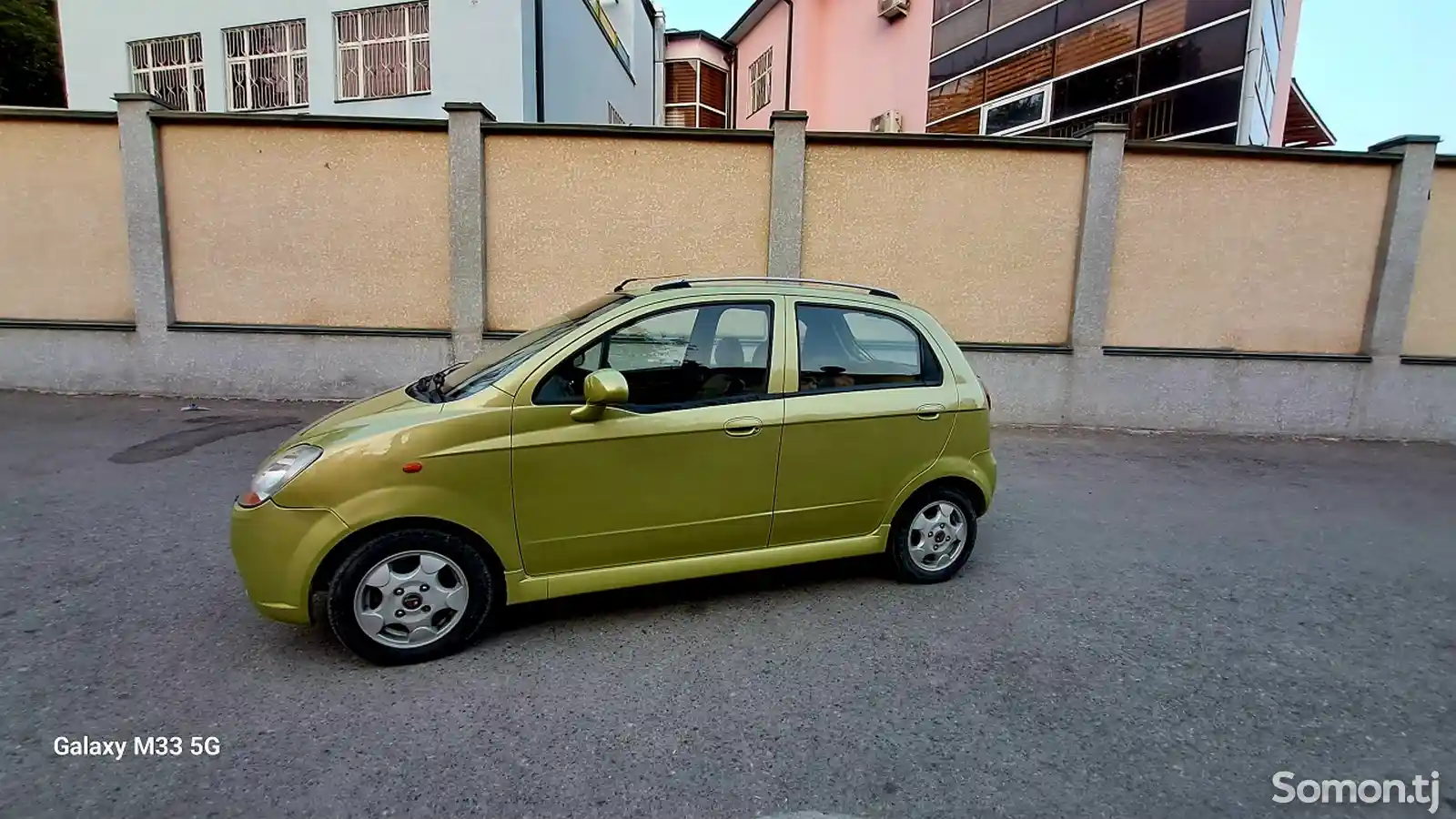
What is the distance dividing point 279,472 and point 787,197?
6.34 metres

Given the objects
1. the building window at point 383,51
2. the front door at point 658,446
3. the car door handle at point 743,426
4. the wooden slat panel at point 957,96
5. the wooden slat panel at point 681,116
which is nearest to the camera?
the front door at point 658,446

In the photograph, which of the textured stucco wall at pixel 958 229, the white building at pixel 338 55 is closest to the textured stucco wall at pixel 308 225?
the textured stucco wall at pixel 958 229

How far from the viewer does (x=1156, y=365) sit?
27.7ft

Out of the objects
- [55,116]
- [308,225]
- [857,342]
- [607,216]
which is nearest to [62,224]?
[55,116]

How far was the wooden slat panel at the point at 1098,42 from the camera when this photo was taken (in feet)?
40.5

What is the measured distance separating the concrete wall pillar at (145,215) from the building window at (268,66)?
6.96m

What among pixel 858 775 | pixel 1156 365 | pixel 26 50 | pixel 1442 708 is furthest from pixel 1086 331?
pixel 26 50

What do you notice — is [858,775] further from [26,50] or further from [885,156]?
[26,50]

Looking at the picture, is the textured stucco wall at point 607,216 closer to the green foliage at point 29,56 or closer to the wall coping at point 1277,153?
the wall coping at point 1277,153

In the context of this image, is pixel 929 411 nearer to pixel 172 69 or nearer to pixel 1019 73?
pixel 1019 73

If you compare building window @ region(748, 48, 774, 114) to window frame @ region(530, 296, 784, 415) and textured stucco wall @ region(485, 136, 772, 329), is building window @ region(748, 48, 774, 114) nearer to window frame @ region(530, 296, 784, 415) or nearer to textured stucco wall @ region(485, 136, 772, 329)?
textured stucco wall @ region(485, 136, 772, 329)

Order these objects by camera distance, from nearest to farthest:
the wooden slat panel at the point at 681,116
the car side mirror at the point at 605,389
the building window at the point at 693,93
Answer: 1. the car side mirror at the point at 605,389
2. the wooden slat panel at the point at 681,116
3. the building window at the point at 693,93

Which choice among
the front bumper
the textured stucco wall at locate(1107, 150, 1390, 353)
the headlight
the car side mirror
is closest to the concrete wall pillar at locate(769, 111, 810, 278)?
the textured stucco wall at locate(1107, 150, 1390, 353)

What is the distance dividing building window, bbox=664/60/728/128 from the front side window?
27750mm
